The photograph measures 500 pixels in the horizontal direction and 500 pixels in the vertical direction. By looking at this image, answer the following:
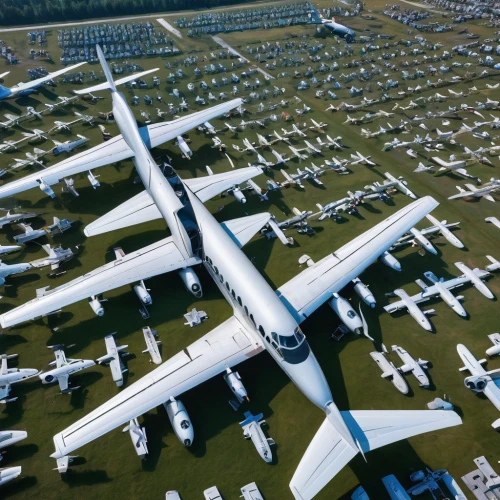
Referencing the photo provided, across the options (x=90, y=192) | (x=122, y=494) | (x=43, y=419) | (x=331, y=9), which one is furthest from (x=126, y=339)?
(x=331, y=9)

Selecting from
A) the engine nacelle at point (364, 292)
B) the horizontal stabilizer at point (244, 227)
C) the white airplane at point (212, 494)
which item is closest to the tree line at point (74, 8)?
the horizontal stabilizer at point (244, 227)

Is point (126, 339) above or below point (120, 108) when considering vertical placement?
below

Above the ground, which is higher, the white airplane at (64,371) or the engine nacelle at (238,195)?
the engine nacelle at (238,195)

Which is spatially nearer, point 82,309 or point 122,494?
point 122,494

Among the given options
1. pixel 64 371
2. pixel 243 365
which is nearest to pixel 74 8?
pixel 64 371

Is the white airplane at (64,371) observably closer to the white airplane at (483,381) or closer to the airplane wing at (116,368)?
the airplane wing at (116,368)

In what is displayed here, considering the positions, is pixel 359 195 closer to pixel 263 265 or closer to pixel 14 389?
pixel 263 265
